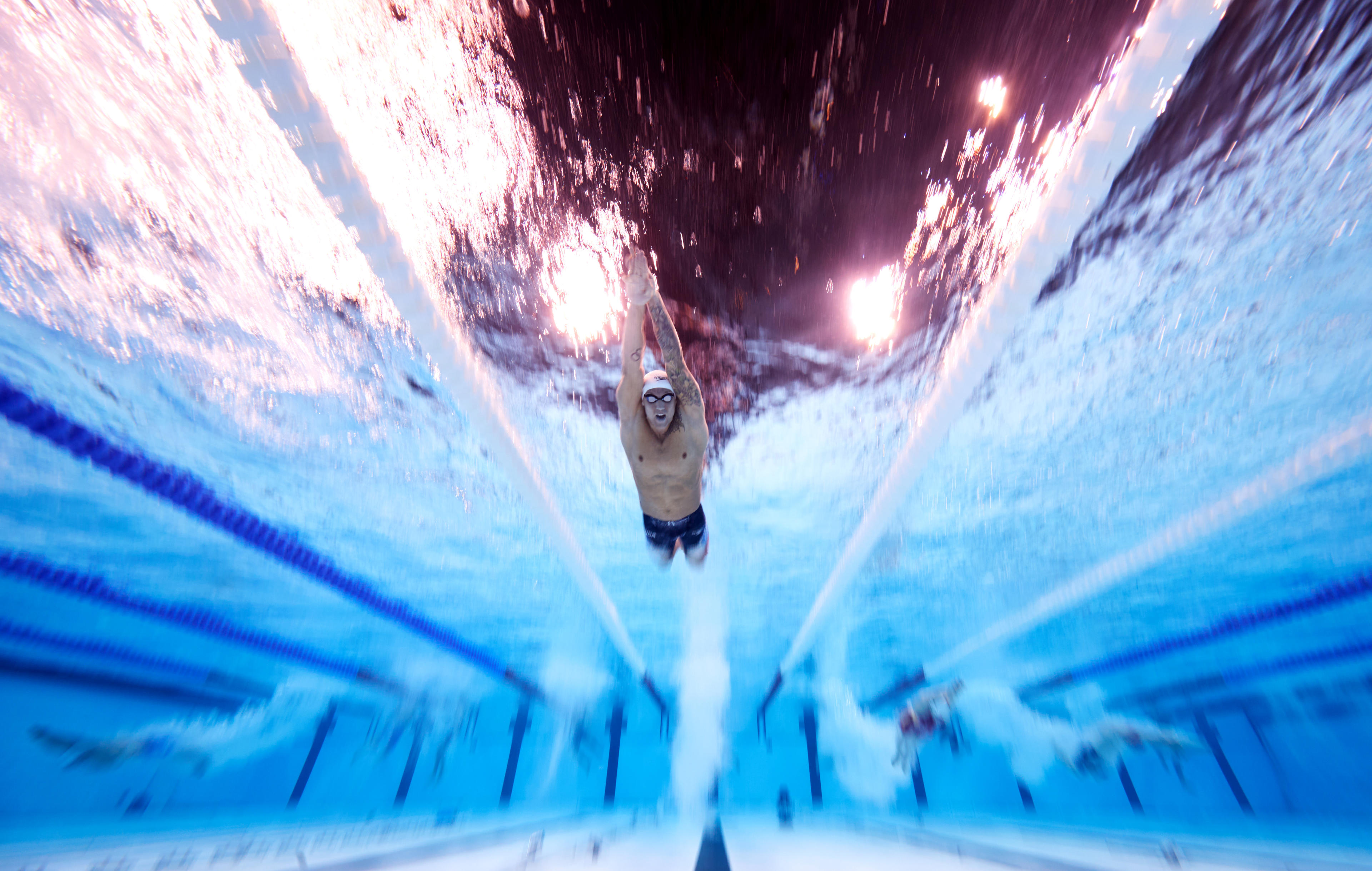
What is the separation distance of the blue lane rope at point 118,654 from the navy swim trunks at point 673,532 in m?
11.8

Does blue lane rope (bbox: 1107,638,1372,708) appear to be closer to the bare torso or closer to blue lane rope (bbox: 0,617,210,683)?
the bare torso

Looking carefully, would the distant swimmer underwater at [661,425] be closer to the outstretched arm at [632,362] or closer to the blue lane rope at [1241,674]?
the outstretched arm at [632,362]

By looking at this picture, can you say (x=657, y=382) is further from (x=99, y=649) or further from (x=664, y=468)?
(x=99, y=649)

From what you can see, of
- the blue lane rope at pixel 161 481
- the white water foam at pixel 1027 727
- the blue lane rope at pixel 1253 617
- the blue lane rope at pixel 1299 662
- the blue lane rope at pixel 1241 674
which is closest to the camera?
the blue lane rope at pixel 161 481

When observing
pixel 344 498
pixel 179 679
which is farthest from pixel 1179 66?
pixel 179 679

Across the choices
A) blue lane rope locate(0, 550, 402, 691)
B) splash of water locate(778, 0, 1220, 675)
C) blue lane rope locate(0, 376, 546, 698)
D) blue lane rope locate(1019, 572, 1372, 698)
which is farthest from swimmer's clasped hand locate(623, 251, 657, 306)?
blue lane rope locate(1019, 572, 1372, 698)

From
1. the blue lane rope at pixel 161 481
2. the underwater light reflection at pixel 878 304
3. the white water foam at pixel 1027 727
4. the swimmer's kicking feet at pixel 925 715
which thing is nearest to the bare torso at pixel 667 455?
the underwater light reflection at pixel 878 304

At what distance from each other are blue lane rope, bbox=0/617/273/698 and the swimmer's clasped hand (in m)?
13.6

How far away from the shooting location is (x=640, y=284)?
289 cm

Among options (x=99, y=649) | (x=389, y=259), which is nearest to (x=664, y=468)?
(x=389, y=259)

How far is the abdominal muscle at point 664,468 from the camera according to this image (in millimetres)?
4344

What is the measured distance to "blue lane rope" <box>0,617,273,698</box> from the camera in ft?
35.5

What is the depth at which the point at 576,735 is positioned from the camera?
695 inches

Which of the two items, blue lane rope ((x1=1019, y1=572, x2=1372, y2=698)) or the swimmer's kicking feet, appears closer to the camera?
blue lane rope ((x1=1019, y1=572, x2=1372, y2=698))
